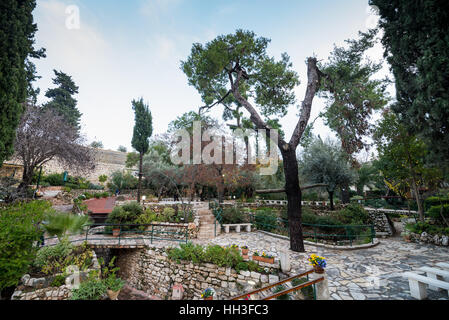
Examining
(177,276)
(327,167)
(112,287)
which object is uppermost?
(327,167)

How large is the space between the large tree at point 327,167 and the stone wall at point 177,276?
1015 cm

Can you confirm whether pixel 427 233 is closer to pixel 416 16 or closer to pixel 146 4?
pixel 416 16

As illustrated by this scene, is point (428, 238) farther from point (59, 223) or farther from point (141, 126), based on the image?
point (141, 126)

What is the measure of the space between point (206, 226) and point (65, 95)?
31.8 metres

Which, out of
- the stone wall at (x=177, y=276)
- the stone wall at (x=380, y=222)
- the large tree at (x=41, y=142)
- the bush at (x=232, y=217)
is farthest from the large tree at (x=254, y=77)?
the large tree at (x=41, y=142)

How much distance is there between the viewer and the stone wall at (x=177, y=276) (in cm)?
523

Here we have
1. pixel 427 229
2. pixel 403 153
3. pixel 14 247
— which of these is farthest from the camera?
pixel 403 153

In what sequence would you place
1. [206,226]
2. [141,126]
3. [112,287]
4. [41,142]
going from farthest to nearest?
[141,126]
[41,142]
[206,226]
[112,287]

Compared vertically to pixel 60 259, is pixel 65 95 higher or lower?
higher

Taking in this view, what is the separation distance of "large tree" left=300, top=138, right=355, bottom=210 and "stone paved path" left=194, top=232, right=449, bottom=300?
5.91 metres

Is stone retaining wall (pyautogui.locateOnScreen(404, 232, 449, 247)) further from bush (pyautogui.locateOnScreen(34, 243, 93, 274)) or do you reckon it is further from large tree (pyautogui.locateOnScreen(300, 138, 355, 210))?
bush (pyautogui.locateOnScreen(34, 243, 93, 274))

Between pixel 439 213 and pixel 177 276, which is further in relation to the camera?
pixel 439 213

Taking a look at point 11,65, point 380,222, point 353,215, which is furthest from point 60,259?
point 380,222

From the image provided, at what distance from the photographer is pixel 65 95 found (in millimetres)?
27031
